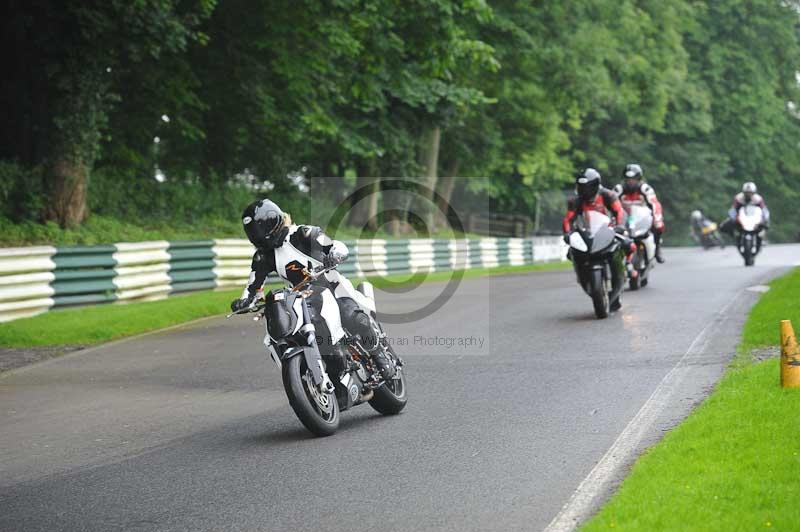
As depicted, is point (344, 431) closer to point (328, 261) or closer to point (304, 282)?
point (304, 282)

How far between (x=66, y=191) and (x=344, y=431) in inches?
548

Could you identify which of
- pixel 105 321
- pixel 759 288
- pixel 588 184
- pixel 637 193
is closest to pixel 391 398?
pixel 588 184

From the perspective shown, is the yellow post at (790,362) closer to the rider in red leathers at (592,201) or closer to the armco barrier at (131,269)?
the rider in red leathers at (592,201)

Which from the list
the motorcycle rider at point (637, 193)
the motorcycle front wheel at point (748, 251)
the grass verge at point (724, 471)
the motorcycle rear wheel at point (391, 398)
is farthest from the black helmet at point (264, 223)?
the motorcycle front wheel at point (748, 251)

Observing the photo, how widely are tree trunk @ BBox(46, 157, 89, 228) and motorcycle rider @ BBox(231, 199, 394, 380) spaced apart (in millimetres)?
13443

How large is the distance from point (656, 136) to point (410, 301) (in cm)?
4502

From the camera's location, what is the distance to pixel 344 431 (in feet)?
28.3

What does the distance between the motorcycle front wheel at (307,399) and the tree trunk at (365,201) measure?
90.1 ft

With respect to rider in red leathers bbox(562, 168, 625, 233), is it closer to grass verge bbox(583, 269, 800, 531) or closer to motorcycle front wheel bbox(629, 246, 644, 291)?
motorcycle front wheel bbox(629, 246, 644, 291)

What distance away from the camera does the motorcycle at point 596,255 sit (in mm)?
15588

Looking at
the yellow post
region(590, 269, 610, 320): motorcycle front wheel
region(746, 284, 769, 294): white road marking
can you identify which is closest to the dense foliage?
region(746, 284, 769, 294): white road marking

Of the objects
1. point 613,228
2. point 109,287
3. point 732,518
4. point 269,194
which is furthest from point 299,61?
point 732,518

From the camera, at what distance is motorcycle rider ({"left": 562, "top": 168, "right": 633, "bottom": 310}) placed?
625 inches

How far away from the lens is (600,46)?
41688 millimetres
